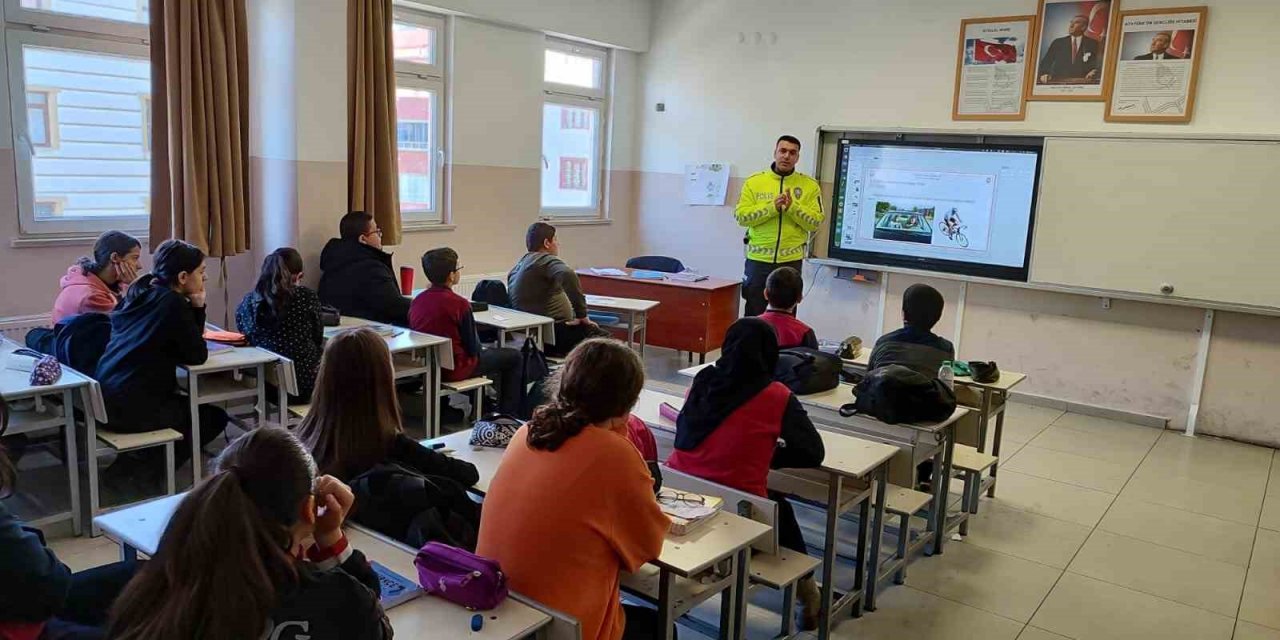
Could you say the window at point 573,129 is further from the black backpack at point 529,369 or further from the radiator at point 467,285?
the black backpack at point 529,369

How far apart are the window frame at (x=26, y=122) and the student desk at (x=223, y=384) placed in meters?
1.38

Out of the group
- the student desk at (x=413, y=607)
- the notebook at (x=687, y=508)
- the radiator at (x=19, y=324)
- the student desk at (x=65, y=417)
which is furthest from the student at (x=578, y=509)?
the radiator at (x=19, y=324)

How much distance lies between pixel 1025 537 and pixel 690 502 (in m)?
2.36

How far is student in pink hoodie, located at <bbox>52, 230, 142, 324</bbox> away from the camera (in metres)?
3.97

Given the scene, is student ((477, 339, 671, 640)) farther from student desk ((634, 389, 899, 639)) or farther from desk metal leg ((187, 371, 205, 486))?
desk metal leg ((187, 371, 205, 486))

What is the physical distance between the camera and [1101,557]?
3822 mm

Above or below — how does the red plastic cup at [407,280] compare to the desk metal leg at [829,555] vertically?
above

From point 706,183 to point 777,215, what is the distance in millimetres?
1784

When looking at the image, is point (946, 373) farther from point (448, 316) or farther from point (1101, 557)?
point (448, 316)

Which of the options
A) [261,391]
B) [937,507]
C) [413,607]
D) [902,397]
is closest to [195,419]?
[261,391]

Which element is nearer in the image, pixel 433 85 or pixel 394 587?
pixel 394 587

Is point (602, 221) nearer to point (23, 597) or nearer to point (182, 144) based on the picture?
point (182, 144)

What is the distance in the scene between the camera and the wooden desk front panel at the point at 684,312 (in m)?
6.76

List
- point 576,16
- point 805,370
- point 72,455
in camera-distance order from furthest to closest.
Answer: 1. point 576,16
2. point 805,370
3. point 72,455
